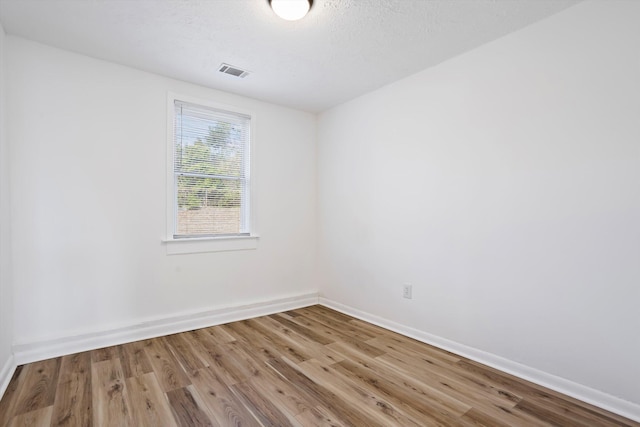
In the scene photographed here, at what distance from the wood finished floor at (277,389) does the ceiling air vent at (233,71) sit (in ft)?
8.16

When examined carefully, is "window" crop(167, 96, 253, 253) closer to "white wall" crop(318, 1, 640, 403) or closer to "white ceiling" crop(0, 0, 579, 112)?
"white ceiling" crop(0, 0, 579, 112)

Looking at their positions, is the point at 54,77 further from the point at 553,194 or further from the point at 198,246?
the point at 553,194

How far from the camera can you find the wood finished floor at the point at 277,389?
1765mm

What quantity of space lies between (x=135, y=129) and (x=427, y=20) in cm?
260

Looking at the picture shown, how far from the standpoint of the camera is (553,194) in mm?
2102

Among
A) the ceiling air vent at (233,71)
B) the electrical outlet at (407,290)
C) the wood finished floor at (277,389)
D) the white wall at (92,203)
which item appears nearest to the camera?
the wood finished floor at (277,389)

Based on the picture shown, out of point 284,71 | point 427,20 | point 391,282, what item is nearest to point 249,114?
point 284,71

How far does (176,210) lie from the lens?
3166 mm

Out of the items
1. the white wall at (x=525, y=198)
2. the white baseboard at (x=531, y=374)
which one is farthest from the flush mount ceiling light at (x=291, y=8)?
the white baseboard at (x=531, y=374)

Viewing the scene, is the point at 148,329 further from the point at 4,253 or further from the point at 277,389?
the point at 277,389

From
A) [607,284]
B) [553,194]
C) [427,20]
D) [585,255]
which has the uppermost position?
[427,20]

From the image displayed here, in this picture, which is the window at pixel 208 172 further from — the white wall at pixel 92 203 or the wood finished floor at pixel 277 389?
the wood finished floor at pixel 277 389

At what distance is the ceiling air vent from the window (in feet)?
1.66

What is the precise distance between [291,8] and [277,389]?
2442 mm
